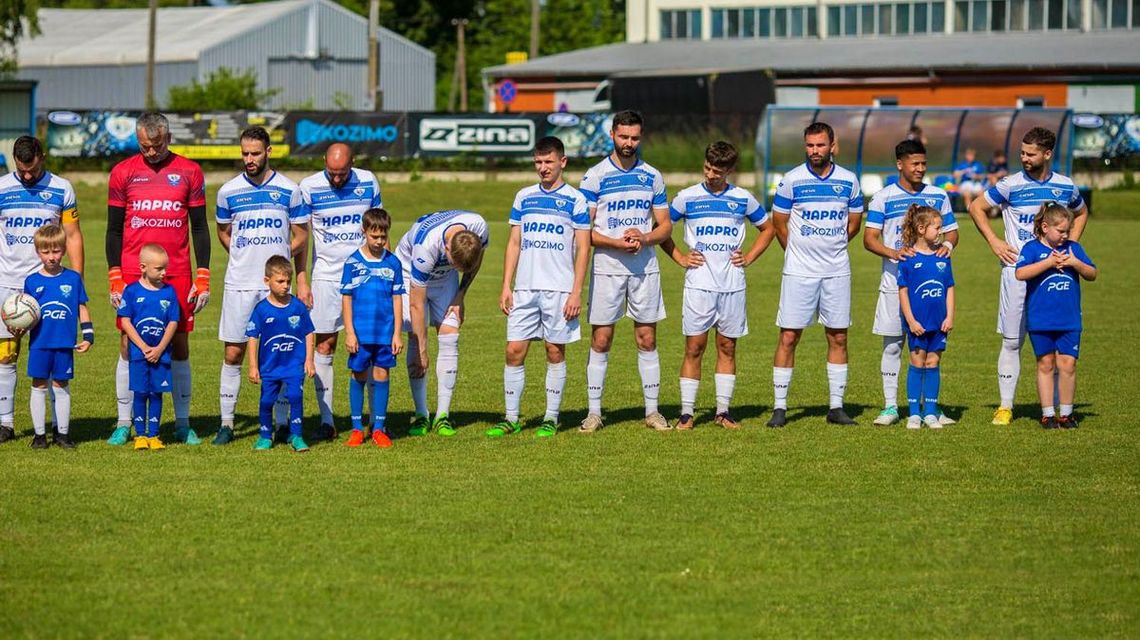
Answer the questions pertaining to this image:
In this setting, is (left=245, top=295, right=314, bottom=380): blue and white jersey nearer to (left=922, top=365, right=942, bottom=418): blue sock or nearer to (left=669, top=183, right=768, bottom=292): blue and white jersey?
(left=669, top=183, right=768, bottom=292): blue and white jersey

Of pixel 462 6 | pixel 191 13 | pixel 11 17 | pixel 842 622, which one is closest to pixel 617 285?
pixel 842 622

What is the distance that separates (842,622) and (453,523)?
95.4 inches

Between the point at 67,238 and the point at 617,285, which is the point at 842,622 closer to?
the point at 617,285

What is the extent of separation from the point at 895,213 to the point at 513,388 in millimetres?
3288

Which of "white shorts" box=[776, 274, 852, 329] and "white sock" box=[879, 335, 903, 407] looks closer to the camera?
"white shorts" box=[776, 274, 852, 329]

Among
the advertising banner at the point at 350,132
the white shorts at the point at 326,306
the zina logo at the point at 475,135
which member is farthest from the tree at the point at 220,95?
the white shorts at the point at 326,306

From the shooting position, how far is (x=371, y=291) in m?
10.4

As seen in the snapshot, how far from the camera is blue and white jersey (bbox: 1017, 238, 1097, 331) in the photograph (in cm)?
1128

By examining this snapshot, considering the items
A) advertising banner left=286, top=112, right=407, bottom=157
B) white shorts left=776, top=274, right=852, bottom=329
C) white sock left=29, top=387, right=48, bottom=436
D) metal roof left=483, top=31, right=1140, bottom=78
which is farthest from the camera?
metal roof left=483, top=31, right=1140, bottom=78

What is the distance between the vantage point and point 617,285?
1102 cm

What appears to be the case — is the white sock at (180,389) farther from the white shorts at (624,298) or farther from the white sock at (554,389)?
the white shorts at (624,298)

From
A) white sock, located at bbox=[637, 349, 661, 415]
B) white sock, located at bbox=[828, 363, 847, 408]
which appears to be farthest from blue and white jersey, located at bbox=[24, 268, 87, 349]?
white sock, located at bbox=[828, 363, 847, 408]

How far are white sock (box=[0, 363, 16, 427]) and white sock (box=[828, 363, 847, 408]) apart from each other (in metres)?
6.03

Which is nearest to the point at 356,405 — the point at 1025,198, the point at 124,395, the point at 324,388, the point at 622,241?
the point at 324,388
